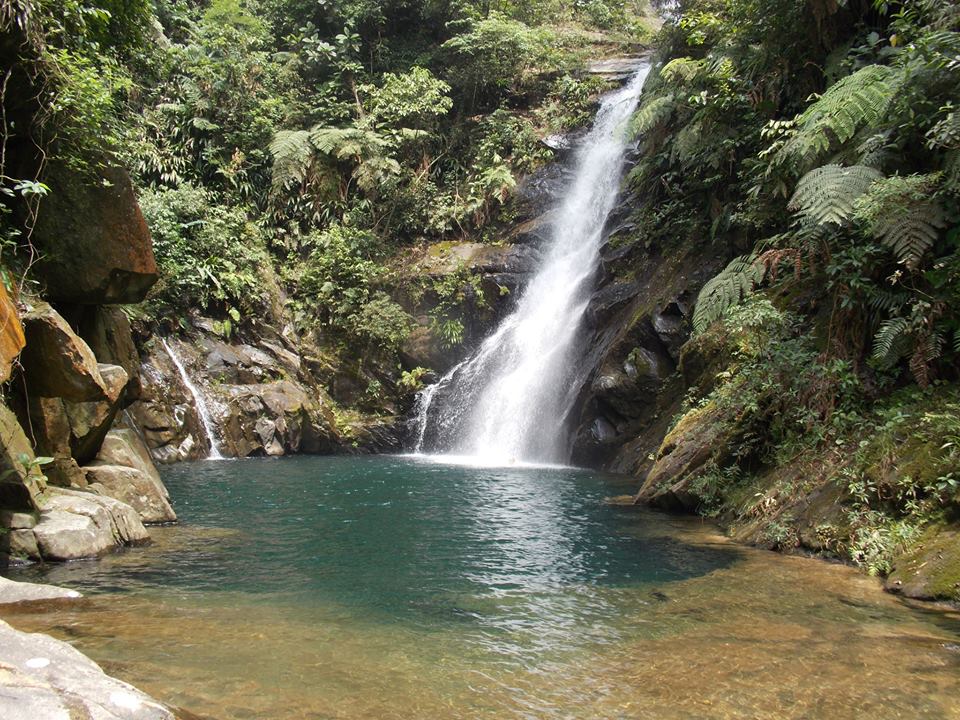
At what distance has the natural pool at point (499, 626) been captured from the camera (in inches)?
139

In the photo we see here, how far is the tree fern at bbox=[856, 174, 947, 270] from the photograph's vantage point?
662cm

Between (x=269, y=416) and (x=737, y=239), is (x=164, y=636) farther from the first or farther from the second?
(x=269, y=416)

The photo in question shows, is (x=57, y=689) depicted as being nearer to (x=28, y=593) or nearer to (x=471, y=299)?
(x=28, y=593)

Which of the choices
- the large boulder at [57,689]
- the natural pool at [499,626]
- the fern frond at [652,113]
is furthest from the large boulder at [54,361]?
the fern frond at [652,113]

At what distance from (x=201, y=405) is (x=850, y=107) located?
1397cm

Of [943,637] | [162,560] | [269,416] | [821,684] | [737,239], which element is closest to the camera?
[821,684]

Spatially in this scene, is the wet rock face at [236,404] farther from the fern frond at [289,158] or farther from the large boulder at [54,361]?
the large boulder at [54,361]

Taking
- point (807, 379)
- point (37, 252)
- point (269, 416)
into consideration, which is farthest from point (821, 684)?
point (269, 416)

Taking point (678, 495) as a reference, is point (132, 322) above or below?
above

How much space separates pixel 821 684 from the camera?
3672 mm

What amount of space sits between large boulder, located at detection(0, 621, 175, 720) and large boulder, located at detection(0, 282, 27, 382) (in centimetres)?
326

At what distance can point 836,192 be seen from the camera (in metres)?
7.36

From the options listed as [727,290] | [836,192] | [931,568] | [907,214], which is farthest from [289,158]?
[931,568]

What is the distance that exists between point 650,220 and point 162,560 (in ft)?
39.0
